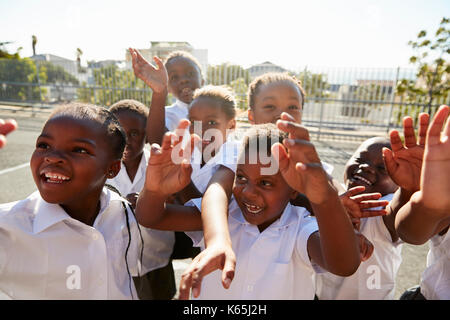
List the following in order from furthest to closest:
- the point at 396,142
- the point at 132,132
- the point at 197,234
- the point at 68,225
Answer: the point at 132,132 < the point at 197,234 < the point at 396,142 < the point at 68,225

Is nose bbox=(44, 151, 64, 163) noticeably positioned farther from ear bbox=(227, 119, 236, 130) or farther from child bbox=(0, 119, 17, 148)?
ear bbox=(227, 119, 236, 130)

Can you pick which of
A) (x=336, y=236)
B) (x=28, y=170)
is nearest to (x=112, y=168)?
(x=336, y=236)

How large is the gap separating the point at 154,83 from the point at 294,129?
1.29 m

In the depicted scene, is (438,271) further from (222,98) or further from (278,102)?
(222,98)

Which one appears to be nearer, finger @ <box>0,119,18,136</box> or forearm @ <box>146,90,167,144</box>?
finger @ <box>0,119,18,136</box>

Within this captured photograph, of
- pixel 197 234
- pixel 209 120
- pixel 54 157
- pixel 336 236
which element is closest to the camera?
pixel 336 236

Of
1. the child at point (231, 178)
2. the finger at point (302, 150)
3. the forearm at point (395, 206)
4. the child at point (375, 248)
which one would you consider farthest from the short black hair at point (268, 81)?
the finger at point (302, 150)

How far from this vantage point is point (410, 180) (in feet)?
4.59

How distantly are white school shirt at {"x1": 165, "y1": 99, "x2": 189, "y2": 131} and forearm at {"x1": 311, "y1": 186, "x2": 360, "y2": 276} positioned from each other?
1849 mm

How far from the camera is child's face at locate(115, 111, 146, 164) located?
6.73 feet

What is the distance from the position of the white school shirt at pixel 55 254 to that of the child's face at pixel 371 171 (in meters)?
1.36

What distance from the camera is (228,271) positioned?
2.99 feet

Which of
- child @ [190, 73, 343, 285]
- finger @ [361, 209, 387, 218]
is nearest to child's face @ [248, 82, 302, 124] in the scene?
child @ [190, 73, 343, 285]
